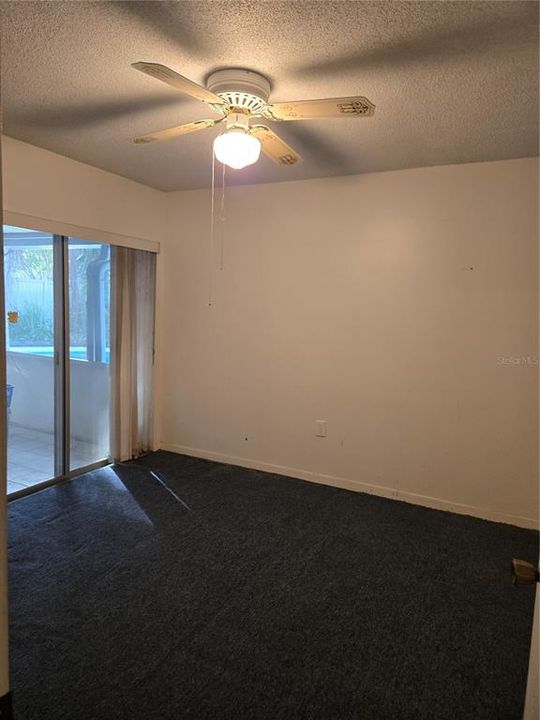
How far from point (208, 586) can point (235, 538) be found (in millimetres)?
517

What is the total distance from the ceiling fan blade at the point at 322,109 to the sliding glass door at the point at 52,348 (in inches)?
84.7

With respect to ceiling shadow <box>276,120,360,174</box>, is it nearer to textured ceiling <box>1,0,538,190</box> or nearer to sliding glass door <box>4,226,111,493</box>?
textured ceiling <box>1,0,538,190</box>

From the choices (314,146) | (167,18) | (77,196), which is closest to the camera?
(167,18)

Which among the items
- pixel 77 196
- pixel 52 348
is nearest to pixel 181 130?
pixel 77 196

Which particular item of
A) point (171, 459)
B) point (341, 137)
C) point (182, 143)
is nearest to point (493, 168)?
point (341, 137)

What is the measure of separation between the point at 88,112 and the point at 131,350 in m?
2.12

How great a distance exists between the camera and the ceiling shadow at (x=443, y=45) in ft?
5.60

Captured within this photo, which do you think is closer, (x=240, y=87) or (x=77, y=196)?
(x=240, y=87)

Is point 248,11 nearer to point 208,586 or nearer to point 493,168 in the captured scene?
point 493,168

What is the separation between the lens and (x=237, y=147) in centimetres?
214

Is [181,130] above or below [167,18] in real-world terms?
below

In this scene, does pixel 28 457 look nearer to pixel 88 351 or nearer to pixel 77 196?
pixel 88 351

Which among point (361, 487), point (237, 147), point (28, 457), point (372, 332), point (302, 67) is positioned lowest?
point (361, 487)

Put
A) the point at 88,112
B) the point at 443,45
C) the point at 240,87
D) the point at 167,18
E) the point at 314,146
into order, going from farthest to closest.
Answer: the point at 314,146 < the point at 88,112 < the point at 240,87 < the point at 443,45 < the point at 167,18
